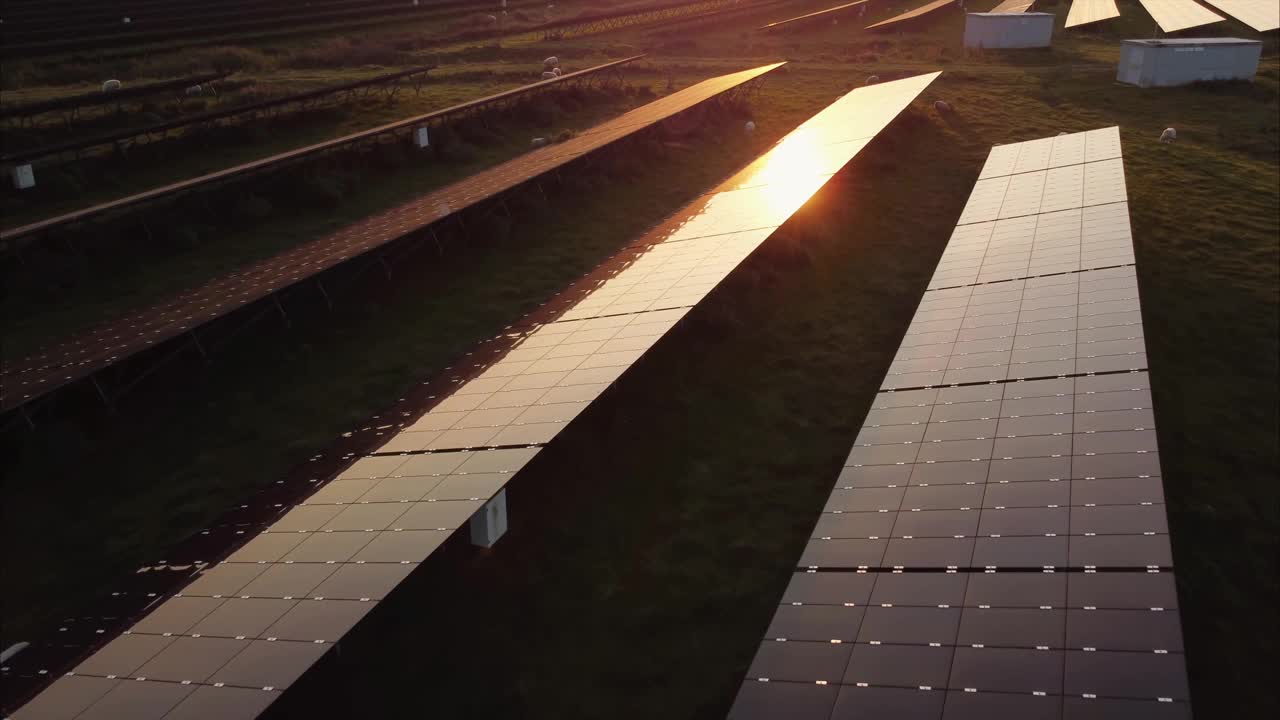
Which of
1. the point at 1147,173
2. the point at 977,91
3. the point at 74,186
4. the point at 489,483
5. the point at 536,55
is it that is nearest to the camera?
the point at 489,483

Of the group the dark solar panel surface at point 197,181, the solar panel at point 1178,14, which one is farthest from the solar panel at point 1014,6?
the dark solar panel surface at point 197,181

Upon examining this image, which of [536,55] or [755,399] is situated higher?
[536,55]

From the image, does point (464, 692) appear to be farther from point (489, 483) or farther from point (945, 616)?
point (945, 616)

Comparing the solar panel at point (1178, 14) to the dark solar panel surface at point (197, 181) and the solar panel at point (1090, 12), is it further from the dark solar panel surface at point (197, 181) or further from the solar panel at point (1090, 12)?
the dark solar panel surface at point (197, 181)

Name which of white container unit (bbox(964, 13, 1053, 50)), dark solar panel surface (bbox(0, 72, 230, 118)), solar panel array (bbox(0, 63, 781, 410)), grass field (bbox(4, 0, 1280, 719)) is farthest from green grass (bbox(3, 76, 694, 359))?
white container unit (bbox(964, 13, 1053, 50))

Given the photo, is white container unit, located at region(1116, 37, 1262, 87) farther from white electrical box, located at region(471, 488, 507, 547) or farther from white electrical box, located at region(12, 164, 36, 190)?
white electrical box, located at region(12, 164, 36, 190)

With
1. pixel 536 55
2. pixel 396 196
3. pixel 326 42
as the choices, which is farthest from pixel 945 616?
pixel 326 42

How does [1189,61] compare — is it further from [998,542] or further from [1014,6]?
[998,542]
